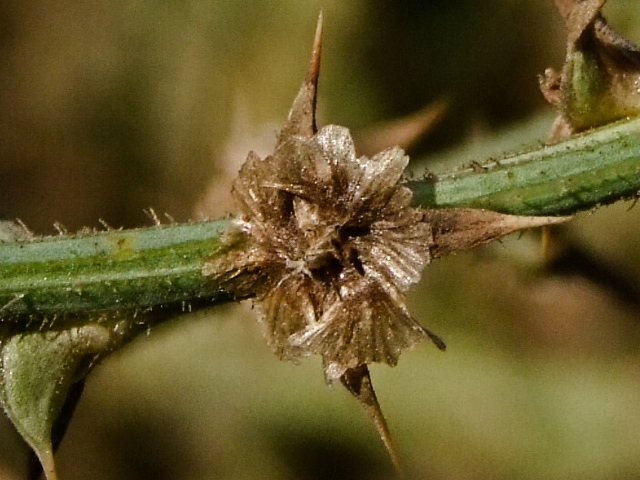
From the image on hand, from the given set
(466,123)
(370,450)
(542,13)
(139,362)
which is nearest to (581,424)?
(370,450)

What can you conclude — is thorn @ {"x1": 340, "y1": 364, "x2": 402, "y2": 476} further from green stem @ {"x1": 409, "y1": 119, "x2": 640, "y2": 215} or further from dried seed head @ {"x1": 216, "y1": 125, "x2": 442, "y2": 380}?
green stem @ {"x1": 409, "y1": 119, "x2": 640, "y2": 215}

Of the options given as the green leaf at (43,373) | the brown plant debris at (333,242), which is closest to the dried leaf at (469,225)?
the brown plant debris at (333,242)

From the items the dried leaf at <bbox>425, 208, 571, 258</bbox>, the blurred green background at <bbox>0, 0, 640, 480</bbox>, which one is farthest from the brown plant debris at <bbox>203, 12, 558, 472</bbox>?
the blurred green background at <bbox>0, 0, 640, 480</bbox>

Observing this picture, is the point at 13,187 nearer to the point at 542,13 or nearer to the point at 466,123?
the point at 466,123

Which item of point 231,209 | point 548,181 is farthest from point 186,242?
point 231,209

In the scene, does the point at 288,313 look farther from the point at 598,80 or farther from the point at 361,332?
the point at 598,80

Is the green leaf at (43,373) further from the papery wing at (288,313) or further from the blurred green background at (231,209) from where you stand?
the blurred green background at (231,209)
